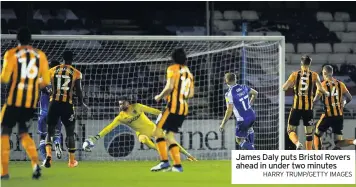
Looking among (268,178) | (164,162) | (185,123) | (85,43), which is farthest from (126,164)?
(85,43)

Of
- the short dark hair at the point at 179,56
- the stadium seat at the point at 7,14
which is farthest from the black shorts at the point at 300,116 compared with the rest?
the stadium seat at the point at 7,14

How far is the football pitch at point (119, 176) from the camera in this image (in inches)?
334

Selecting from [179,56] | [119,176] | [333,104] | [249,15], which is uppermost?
[249,15]

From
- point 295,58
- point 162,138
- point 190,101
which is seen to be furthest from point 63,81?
point 295,58

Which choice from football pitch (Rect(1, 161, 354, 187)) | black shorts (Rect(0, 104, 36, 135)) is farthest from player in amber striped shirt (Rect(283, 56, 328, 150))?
black shorts (Rect(0, 104, 36, 135))

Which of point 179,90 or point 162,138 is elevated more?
point 179,90

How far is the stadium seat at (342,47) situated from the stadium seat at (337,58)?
229mm

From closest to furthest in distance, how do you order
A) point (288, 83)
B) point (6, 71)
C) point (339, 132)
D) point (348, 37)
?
point (6, 71) < point (288, 83) < point (339, 132) < point (348, 37)

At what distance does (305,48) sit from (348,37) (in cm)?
129

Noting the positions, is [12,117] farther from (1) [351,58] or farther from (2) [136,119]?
(1) [351,58]

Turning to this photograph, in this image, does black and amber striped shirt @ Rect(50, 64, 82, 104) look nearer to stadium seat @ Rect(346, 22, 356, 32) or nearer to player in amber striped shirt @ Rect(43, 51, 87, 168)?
player in amber striped shirt @ Rect(43, 51, 87, 168)

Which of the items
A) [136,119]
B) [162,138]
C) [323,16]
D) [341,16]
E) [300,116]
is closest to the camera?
[162,138]

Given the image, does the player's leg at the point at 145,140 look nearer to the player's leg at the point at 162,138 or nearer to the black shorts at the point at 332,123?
the black shorts at the point at 332,123

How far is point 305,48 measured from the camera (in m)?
18.6
